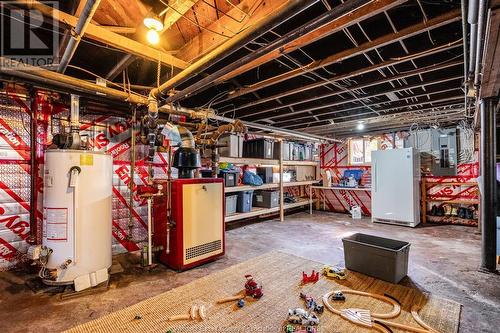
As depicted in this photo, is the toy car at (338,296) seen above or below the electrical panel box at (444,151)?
below

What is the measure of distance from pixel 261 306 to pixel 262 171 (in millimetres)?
3768

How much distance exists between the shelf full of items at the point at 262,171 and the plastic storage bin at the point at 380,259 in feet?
7.38

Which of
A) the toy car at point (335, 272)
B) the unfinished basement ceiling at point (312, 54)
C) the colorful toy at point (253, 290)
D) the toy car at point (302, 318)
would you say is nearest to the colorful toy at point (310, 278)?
the toy car at point (335, 272)

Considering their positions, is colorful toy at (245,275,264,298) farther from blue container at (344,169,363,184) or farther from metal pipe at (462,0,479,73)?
blue container at (344,169,363,184)

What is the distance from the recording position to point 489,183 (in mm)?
2969

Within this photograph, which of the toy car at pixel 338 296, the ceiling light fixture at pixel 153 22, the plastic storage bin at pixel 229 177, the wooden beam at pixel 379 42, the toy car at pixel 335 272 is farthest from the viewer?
the plastic storage bin at pixel 229 177

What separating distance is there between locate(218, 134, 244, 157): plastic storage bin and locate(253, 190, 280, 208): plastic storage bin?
1338 millimetres

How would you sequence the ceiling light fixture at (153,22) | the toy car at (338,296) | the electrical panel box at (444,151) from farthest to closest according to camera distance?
1. the electrical panel box at (444,151)
2. the toy car at (338,296)
3. the ceiling light fixture at (153,22)

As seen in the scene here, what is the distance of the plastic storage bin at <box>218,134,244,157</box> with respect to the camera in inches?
185

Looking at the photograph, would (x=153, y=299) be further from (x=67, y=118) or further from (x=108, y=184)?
(x=67, y=118)

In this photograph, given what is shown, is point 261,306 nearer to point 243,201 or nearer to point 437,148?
point 243,201

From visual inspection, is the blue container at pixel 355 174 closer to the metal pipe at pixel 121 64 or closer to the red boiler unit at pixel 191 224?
the red boiler unit at pixel 191 224

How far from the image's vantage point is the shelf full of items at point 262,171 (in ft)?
15.6

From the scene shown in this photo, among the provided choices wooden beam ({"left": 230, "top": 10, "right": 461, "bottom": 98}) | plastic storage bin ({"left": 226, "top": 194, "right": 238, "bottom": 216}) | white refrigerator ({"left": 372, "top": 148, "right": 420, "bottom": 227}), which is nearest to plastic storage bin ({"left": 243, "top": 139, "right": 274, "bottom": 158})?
plastic storage bin ({"left": 226, "top": 194, "right": 238, "bottom": 216})
